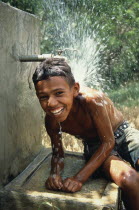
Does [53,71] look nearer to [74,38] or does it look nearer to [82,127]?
[82,127]

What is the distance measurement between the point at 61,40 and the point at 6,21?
211 inches

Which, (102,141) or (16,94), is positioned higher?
(16,94)

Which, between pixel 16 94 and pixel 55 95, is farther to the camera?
pixel 16 94

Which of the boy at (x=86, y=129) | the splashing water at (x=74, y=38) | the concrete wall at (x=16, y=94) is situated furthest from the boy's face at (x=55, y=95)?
the splashing water at (x=74, y=38)

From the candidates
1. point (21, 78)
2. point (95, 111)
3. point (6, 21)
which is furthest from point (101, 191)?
point (6, 21)

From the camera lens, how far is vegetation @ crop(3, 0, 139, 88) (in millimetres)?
7062

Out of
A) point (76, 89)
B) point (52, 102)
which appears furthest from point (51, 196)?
point (76, 89)

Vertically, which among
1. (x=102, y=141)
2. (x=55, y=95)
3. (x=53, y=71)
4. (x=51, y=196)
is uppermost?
(x=53, y=71)

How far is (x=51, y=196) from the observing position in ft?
6.61

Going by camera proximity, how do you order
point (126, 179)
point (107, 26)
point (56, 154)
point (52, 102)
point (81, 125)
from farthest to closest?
point (107, 26), point (56, 154), point (81, 125), point (126, 179), point (52, 102)

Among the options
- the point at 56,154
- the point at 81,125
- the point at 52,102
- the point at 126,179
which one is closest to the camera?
the point at 52,102

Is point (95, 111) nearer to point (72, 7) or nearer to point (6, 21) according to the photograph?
point (6, 21)

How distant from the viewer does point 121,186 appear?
2109 mm

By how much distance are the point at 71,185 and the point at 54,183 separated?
0.13m
